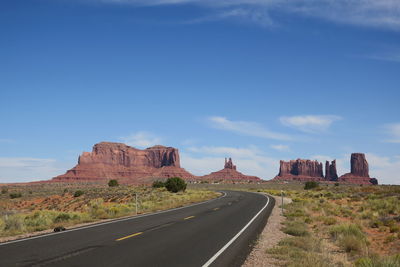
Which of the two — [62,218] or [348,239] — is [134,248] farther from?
[62,218]

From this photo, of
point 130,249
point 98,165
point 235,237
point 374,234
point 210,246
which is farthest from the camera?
point 98,165

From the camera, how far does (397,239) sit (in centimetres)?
1583

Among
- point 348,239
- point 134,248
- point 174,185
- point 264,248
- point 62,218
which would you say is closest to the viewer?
point 134,248

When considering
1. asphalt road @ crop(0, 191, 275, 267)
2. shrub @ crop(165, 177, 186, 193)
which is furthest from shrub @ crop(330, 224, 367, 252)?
shrub @ crop(165, 177, 186, 193)

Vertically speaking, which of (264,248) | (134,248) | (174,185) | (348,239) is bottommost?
(174,185)

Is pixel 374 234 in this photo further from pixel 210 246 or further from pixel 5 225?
pixel 5 225

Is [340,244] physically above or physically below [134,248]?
below

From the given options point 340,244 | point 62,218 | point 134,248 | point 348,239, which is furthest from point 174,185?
point 134,248

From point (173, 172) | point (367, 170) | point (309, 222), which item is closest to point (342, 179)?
point (367, 170)

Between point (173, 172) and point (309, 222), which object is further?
point (173, 172)

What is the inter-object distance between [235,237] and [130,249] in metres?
4.66

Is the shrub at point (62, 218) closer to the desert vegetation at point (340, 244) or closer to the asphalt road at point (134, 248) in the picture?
the asphalt road at point (134, 248)

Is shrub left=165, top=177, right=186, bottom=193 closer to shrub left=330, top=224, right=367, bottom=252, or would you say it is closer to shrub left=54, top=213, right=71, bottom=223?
shrub left=54, top=213, right=71, bottom=223

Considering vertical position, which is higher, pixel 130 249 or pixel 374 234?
pixel 130 249
